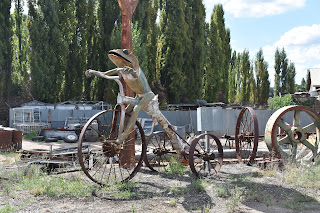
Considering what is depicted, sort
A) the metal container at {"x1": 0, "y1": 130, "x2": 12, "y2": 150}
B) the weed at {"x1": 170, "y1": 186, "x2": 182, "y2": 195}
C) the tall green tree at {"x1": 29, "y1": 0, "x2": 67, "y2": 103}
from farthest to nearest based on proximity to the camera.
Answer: the tall green tree at {"x1": 29, "y1": 0, "x2": 67, "y2": 103}, the metal container at {"x1": 0, "y1": 130, "x2": 12, "y2": 150}, the weed at {"x1": 170, "y1": 186, "x2": 182, "y2": 195}

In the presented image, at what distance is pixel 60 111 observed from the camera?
66.5ft

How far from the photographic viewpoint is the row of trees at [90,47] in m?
22.7

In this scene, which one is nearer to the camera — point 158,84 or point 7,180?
point 7,180

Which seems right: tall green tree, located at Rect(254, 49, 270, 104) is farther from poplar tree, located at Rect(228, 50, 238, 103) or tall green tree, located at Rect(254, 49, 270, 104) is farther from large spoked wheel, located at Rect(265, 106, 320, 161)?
large spoked wheel, located at Rect(265, 106, 320, 161)

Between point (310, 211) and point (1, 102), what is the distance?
21.3 metres

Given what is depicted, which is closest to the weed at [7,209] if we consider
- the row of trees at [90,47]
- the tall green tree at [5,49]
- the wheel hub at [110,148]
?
the wheel hub at [110,148]

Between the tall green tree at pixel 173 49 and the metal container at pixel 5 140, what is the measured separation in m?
15.3

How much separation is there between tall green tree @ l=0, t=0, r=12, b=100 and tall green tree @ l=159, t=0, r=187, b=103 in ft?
35.8

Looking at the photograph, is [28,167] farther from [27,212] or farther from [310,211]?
[310,211]

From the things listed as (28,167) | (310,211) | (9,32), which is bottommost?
(310,211)

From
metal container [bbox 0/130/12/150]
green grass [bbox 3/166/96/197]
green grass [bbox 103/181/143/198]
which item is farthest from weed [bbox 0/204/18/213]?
metal container [bbox 0/130/12/150]

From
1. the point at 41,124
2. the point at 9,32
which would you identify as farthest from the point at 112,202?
the point at 9,32

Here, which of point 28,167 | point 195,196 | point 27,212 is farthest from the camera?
point 28,167

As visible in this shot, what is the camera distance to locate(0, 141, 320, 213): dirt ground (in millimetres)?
5355
